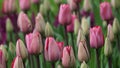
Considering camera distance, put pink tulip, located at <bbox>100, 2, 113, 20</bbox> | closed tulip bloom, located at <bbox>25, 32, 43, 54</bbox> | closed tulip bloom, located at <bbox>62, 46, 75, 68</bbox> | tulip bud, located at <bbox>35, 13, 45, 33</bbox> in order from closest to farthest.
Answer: closed tulip bloom, located at <bbox>62, 46, 75, 68</bbox>, closed tulip bloom, located at <bbox>25, 32, 43, 54</bbox>, tulip bud, located at <bbox>35, 13, 45, 33</bbox>, pink tulip, located at <bbox>100, 2, 113, 20</bbox>

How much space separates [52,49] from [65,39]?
62 centimetres

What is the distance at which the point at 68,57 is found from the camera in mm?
2330

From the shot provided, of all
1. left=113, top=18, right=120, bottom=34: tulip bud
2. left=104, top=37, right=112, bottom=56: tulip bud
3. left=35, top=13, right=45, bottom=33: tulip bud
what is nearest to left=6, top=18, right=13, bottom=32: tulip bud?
left=35, top=13, right=45, bottom=33: tulip bud

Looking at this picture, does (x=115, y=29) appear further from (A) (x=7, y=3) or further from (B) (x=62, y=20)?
(A) (x=7, y=3)

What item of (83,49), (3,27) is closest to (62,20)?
(83,49)

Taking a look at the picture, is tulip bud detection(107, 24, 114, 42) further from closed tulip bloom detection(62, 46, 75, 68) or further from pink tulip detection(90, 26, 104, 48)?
closed tulip bloom detection(62, 46, 75, 68)

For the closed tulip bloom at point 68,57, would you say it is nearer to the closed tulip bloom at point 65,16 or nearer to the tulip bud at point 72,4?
the closed tulip bloom at point 65,16

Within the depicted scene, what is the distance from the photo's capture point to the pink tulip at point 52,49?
236cm

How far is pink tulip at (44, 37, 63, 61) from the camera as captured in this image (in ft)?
7.73

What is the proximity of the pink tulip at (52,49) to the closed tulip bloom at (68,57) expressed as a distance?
0.06m

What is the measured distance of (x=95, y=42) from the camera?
253cm

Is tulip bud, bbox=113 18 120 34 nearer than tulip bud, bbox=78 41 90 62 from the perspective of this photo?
No

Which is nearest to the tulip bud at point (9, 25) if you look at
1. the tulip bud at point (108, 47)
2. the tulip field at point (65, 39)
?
the tulip field at point (65, 39)

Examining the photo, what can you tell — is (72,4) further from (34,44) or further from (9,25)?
(34,44)
